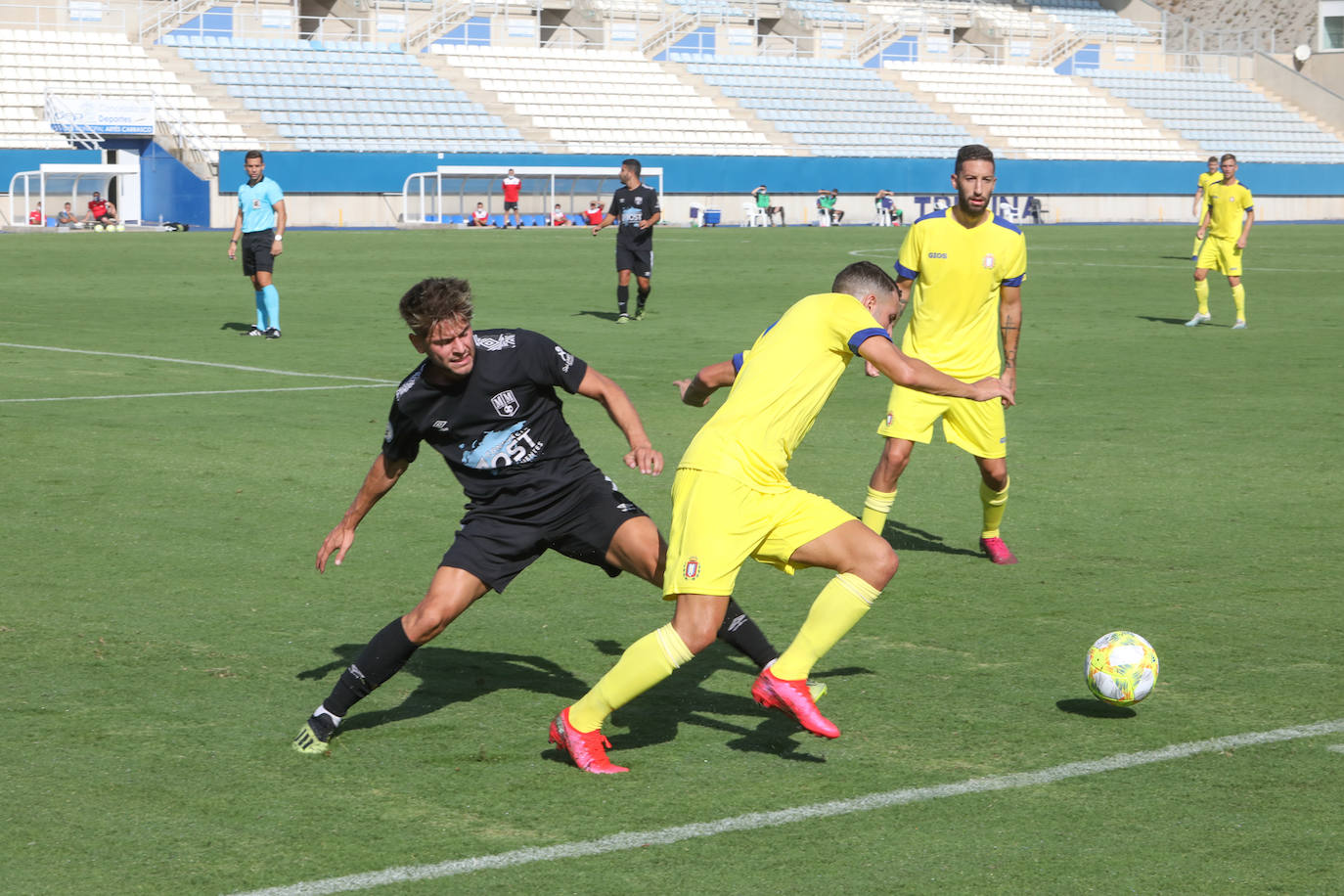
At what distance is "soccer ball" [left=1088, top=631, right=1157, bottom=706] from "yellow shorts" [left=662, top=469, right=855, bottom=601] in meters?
1.17

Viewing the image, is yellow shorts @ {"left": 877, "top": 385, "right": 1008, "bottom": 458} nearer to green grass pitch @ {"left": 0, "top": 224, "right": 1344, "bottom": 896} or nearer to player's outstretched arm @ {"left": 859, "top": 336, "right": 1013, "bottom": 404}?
green grass pitch @ {"left": 0, "top": 224, "right": 1344, "bottom": 896}

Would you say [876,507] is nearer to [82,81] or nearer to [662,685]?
[662,685]

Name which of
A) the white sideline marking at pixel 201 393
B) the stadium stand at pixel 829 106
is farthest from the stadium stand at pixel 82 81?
the white sideline marking at pixel 201 393

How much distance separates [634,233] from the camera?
22.5 metres

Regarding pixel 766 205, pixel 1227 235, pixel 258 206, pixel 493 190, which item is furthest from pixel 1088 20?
pixel 258 206

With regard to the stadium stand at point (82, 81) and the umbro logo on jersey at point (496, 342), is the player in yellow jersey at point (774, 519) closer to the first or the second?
the umbro logo on jersey at point (496, 342)

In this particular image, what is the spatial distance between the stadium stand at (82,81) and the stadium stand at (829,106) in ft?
63.7

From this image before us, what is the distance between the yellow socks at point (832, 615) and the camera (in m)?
5.51

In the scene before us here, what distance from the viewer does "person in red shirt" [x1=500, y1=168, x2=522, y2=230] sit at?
4875 cm

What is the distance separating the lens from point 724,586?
5.36m

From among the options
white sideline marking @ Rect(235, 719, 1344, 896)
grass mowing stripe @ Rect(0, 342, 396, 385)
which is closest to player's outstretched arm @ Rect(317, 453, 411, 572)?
white sideline marking @ Rect(235, 719, 1344, 896)

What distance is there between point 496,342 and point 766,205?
161 feet

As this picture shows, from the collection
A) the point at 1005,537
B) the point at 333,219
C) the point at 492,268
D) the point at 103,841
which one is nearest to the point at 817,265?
the point at 492,268

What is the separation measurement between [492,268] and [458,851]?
86.9 feet
